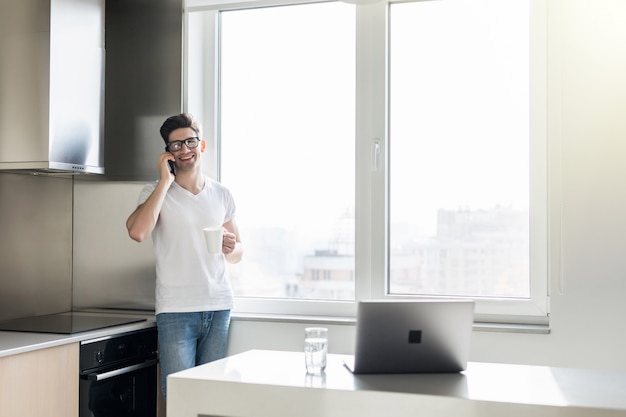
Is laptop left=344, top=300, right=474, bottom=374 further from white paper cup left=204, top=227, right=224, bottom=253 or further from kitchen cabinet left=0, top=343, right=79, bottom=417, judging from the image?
kitchen cabinet left=0, top=343, right=79, bottom=417

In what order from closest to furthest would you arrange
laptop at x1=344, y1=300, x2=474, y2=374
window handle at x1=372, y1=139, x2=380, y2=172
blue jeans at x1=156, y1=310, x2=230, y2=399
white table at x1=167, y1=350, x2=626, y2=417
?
white table at x1=167, y1=350, x2=626, y2=417 < laptop at x1=344, y1=300, x2=474, y2=374 < blue jeans at x1=156, y1=310, x2=230, y2=399 < window handle at x1=372, y1=139, x2=380, y2=172

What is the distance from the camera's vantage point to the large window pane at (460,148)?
3451mm

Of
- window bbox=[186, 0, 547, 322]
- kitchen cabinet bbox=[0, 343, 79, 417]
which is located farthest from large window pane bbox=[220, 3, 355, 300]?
kitchen cabinet bbox=[0, 343, 79, 417]

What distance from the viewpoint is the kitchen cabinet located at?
268 cm

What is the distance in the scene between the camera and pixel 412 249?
358 cm

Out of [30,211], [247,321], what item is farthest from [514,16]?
[30,211]

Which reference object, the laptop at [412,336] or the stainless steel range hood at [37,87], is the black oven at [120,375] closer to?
the stainless steel range hood at [37,87]

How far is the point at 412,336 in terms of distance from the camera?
226 cm

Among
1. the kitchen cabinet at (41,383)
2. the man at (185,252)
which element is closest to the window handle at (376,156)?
the man at (185,252)

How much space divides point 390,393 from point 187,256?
162 cm

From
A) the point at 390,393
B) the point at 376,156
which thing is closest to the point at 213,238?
the point at 376,156

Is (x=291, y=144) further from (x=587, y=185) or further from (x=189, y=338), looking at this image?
(x=587, y=185)

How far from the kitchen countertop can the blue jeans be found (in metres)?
0.16

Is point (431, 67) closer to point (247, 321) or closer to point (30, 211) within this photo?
point (247, 321)
